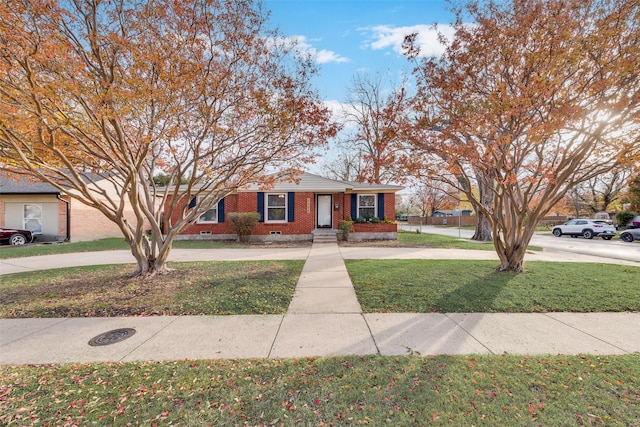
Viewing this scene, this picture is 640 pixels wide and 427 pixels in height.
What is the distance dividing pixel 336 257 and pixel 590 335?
6.50 m

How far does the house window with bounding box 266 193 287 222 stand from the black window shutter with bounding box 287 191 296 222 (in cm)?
25

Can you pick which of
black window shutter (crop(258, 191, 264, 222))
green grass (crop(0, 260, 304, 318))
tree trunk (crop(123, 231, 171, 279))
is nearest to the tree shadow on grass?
green grass (crop(0, 260, 304, 318))

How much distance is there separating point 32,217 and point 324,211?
52.9 feet

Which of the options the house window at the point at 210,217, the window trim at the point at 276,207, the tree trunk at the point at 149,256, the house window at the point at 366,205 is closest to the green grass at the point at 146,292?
the tree trunk at the point at 149,256

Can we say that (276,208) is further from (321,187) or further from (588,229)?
(588,229)

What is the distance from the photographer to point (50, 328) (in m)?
3.80

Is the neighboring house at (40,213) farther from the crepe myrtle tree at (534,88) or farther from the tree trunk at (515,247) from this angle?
the tree trunk at (515,247)

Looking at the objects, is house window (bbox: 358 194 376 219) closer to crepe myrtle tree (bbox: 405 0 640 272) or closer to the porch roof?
the porch roof

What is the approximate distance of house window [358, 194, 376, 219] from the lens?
14492mm

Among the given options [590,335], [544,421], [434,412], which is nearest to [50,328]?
[434,412]

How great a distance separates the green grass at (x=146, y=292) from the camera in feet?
14.6

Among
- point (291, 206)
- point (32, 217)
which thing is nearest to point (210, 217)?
point (291, 206)

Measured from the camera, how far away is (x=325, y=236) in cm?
1329

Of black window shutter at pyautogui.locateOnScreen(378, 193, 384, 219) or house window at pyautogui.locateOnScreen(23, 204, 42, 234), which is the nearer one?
black window shutter at pyautogui.locateOnScreen(378, 193, 384, 219)
